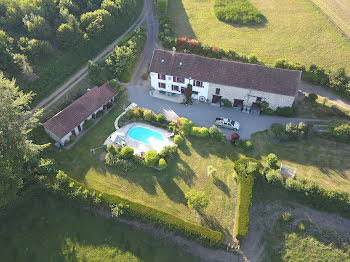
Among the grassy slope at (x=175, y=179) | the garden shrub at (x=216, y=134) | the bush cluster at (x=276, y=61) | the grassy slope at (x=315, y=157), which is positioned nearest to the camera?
the grassy slope at (x=175, y=179)

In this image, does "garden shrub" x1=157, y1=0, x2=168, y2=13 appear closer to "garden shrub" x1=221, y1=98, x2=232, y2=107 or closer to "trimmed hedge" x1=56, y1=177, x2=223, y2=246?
"garden shrub" x1=221, y1=98, x2=232, y2=107

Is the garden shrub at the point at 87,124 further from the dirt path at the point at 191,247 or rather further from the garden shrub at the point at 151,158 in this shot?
the dirt path at the point at 191,247

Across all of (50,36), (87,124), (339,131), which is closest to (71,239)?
(87,124)

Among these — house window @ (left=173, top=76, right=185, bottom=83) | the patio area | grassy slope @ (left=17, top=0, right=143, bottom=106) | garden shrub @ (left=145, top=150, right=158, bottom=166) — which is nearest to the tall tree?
the patio area

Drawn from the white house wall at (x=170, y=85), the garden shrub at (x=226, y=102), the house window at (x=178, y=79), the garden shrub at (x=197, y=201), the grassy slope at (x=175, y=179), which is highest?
the house window at (x=178, y=79)

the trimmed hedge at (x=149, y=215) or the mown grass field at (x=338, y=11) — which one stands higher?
the mown grass field at (x=338, y=11)

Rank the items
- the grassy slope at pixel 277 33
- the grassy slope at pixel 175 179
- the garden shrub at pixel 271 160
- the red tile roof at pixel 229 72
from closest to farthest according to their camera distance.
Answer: the grassy slope at pixel 175 179 < the garden shrub at pixel 271 160 < the red tile roof at pixel 229 72 < the grassy slope at pixel 277 33

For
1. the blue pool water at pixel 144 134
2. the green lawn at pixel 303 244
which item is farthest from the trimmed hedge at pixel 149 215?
the blue pool water at pixel 144 134

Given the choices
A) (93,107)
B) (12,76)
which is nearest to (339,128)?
(93,107)
